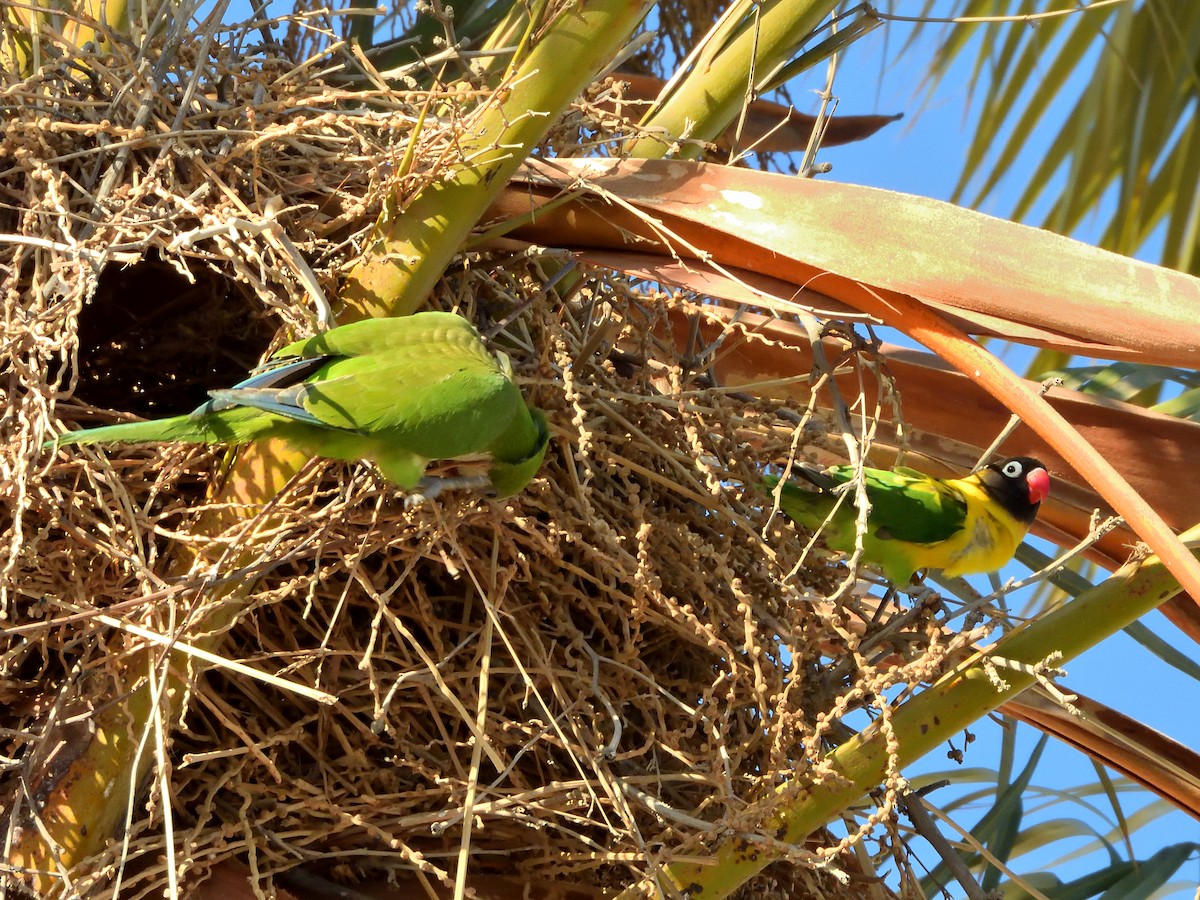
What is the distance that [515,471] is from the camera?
129 centimetres

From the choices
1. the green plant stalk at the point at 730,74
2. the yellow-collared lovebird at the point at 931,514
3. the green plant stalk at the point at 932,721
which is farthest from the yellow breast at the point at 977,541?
the green plant stalk at the point at 730,74

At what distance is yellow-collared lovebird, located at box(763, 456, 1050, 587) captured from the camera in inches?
70.9

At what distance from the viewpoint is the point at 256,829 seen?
1.30 metres

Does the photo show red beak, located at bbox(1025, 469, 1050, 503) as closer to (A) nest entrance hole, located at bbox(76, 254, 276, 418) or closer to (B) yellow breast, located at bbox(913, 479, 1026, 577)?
(B) yellow breast, located at bbox(913, 479, 1026, 577)

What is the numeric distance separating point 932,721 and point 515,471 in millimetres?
513

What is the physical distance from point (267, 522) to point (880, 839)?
813 millimetres

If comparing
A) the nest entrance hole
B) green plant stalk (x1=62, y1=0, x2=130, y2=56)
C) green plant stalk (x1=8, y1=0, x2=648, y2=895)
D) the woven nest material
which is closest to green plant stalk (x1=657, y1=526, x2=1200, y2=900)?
the woven nest material

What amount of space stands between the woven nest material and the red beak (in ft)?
1.25

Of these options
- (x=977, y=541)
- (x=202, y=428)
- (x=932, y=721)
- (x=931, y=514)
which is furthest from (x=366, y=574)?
(x=977, y=541)

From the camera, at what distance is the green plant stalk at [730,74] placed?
1.44 meters

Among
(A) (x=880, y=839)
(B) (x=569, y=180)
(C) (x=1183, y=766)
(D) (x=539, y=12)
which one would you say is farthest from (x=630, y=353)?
(C) (x=1183, y=766)

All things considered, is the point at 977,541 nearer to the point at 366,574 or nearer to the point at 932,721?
the point at 932,721

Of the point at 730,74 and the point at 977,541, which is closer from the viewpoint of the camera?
the point at 730,74

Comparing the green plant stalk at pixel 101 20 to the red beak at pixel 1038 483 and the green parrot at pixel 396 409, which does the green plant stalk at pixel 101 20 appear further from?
the red beak at pixel 1038 483
